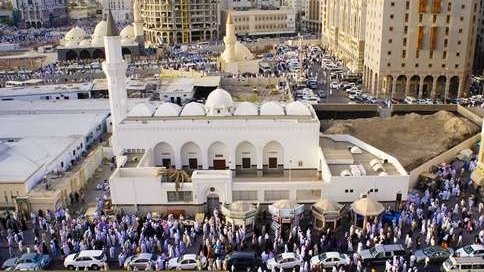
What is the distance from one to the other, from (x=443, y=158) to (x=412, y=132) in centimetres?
561

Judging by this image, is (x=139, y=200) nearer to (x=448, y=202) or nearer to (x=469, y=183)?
(x=448, y=202)

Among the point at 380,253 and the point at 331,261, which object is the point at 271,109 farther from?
the point at 380,253

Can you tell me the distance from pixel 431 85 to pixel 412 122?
19.1 m

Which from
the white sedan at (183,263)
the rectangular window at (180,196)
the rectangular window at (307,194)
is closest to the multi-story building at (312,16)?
the rectangular window at (307,194)

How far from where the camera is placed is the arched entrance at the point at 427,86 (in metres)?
62.7

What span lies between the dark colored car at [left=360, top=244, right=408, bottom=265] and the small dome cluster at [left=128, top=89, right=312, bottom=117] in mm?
13446

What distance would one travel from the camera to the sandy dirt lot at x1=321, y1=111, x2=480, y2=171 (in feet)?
134

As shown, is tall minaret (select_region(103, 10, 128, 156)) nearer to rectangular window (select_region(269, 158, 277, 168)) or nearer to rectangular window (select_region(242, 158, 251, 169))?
rectangular window (select_region(242, 158, 251, 169))

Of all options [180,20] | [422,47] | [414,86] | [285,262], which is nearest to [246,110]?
[285,262]

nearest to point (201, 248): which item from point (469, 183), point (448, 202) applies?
point (448, 202)

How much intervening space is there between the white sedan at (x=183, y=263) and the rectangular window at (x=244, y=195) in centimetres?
710

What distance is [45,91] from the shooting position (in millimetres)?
58375

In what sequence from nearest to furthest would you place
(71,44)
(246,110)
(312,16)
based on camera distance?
(246,110)
(71,44)
(312,16)

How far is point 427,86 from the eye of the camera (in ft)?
208
